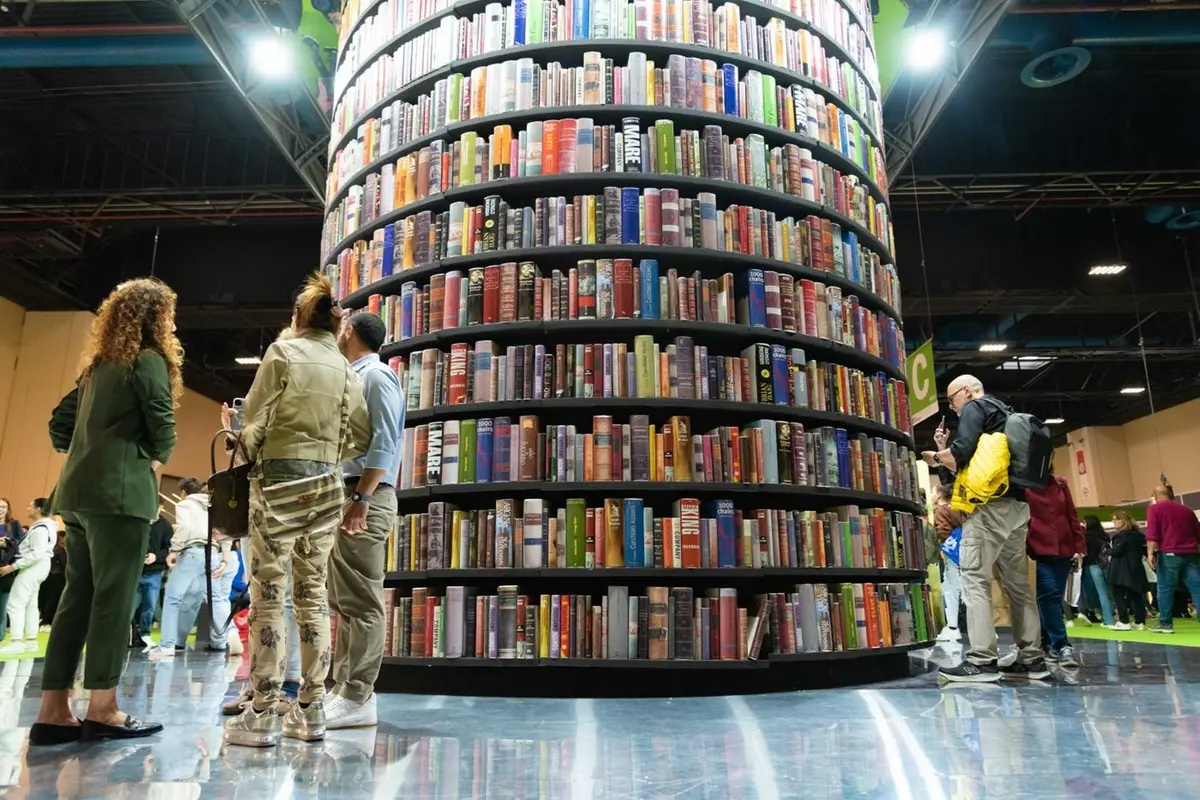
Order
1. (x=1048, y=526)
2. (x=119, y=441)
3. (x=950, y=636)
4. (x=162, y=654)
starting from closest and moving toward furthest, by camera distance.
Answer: (x=119, y=441), (x=1048, y=526), (x=162, y=654), (x=950, y=636)

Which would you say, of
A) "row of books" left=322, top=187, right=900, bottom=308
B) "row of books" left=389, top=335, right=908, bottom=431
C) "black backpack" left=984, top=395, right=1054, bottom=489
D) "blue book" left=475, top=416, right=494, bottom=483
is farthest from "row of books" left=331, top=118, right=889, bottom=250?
"black backpack" left=984, top=395, right=1054, bottom=489

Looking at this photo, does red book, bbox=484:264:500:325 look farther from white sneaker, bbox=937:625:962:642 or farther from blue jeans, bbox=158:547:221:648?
white sneaker, bbox=937:625:962:642

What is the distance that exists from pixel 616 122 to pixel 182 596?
464 centimetres

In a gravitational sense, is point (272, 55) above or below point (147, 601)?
above

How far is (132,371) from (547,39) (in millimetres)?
2598

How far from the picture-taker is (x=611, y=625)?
3.25 m

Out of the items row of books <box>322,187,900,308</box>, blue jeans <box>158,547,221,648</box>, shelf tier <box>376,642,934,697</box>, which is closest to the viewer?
shelf tier <box>376,642,934,697</box>

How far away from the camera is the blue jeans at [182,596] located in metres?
5.60

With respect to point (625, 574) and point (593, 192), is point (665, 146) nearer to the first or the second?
point (593, 192)

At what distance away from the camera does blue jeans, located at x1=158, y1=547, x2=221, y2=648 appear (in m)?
5.60

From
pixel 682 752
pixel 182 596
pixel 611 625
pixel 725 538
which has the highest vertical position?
pixel 725 538

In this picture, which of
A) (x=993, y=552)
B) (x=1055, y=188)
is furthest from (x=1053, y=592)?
(x=1055, y=188)

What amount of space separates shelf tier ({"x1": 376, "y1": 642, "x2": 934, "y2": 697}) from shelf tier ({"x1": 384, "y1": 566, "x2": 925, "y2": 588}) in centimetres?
35

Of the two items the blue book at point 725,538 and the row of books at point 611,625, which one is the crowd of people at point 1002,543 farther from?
the blue book at point 725,538
